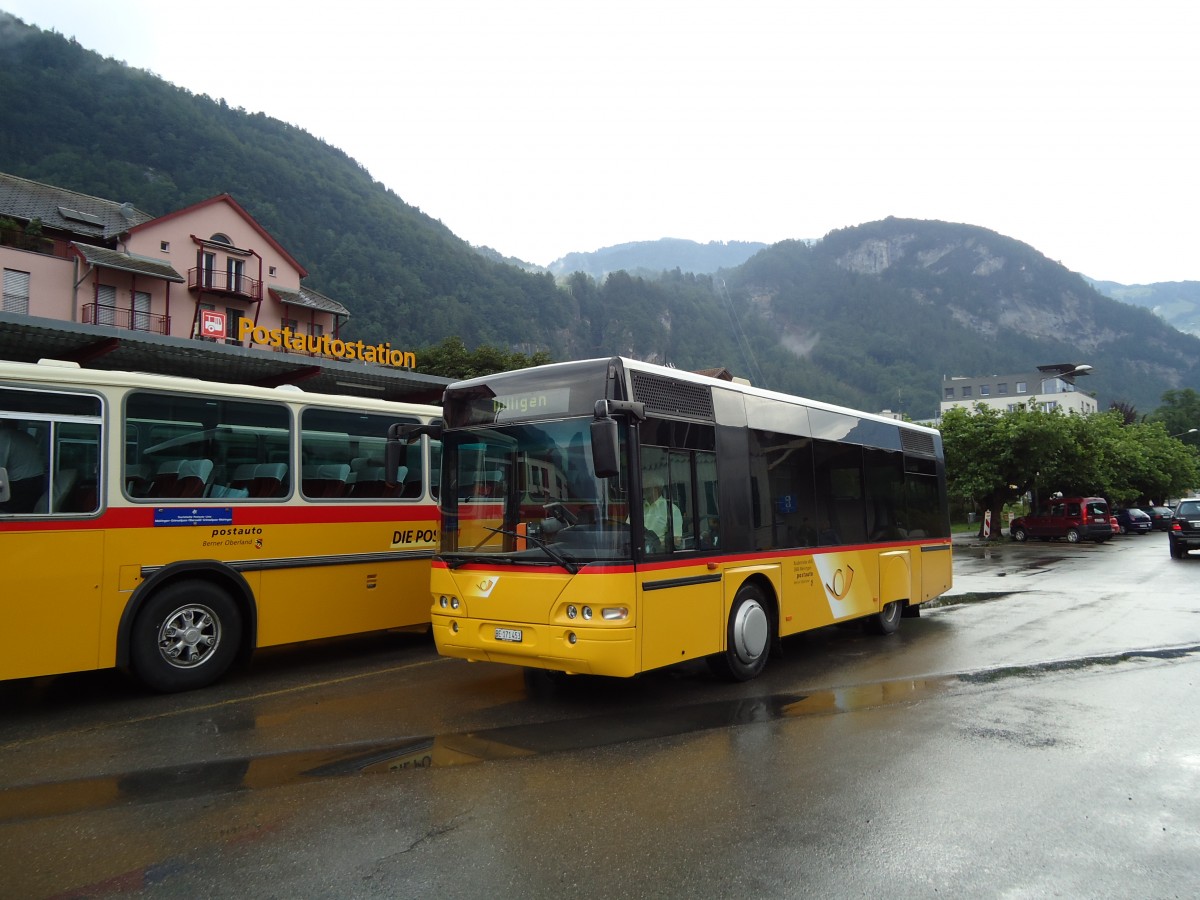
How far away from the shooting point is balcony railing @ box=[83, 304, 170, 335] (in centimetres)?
3881

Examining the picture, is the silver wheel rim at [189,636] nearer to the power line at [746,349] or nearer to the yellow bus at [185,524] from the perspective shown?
the yellow bus at [185,524]

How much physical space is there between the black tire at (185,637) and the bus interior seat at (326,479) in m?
1.46

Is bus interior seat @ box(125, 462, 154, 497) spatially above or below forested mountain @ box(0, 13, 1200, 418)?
below

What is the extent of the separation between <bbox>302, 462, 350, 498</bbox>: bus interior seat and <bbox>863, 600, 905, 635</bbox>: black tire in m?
7.03

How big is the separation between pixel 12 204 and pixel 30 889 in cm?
4870

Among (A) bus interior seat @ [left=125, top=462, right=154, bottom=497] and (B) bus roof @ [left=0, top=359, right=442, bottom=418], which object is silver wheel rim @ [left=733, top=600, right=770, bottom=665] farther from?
(A) bus interior seat @ [left=125, top=462, right=154, bottom=497]

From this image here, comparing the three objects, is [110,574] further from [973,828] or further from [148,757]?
[973,828]

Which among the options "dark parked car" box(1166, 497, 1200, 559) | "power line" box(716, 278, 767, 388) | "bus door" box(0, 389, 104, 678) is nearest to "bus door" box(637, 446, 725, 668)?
"bus door" box(0, 389, 104, 678)

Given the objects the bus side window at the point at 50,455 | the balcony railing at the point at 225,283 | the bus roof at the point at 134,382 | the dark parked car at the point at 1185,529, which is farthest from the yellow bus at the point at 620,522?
the balcony railing at the point at 225,283

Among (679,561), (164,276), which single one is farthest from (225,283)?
(679,561)

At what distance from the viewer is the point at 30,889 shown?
144 inches

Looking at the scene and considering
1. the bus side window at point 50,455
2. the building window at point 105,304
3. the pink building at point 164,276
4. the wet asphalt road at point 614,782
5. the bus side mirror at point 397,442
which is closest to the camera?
the wet asphalt road at point 614,782

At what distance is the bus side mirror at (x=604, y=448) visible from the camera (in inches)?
227

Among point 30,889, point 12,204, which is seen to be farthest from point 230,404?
point 12,204
